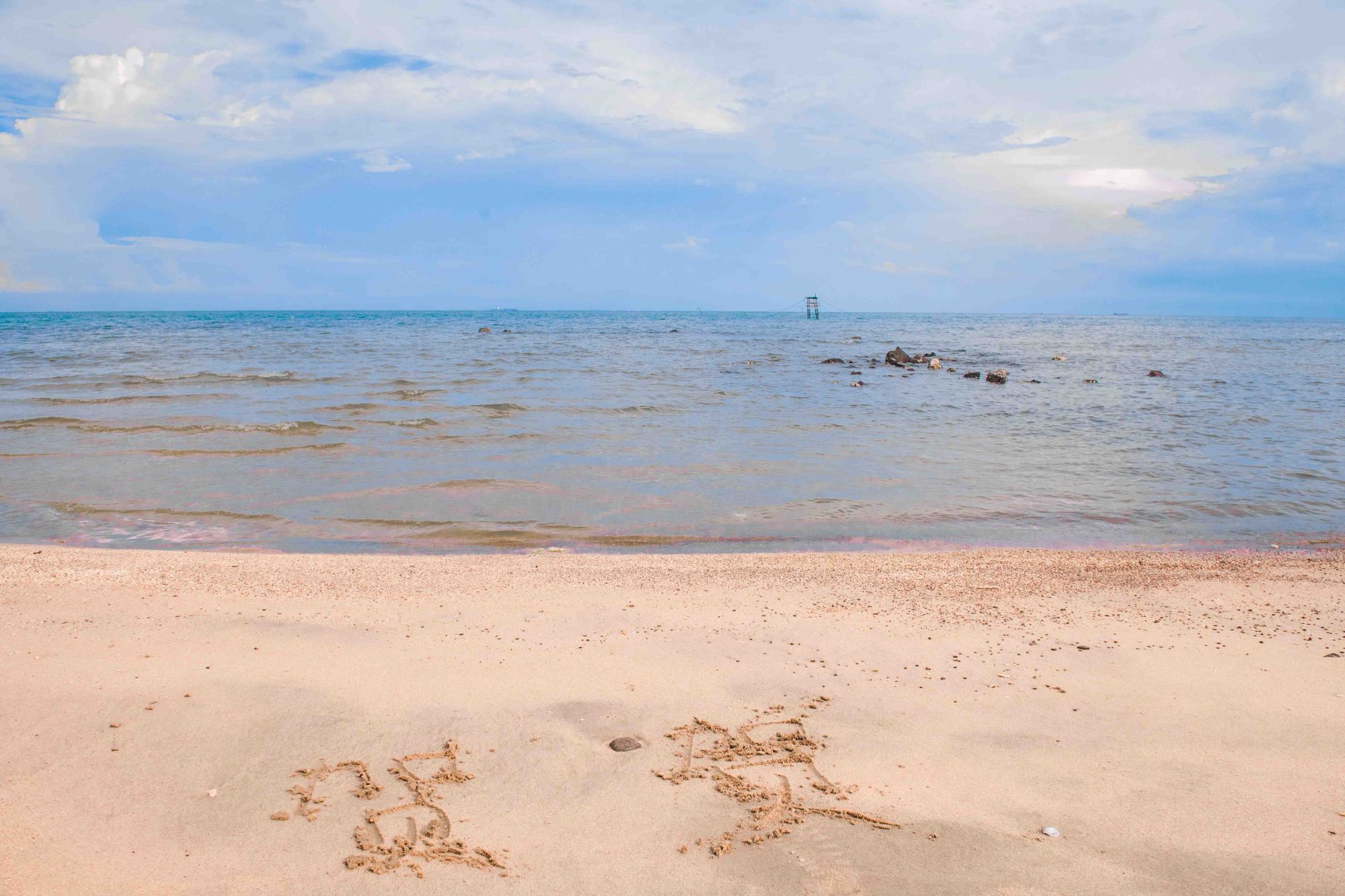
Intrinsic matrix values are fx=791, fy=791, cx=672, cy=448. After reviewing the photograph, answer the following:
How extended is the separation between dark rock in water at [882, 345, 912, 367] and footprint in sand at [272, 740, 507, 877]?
3201cm

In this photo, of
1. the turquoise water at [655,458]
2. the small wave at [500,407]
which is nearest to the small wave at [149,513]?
the turquoise water at [655,458]

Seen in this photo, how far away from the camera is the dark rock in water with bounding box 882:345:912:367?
33.9 metres

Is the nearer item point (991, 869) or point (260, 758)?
point (991, 869)

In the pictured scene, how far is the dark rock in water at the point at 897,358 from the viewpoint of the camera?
33.9m

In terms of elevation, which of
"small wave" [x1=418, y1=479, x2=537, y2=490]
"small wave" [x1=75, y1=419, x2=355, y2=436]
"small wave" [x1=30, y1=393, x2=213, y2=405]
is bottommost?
"small wave" [x1=418, y1=479, x2=537, y2=490]

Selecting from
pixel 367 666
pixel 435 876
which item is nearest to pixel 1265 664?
pixel 435 876

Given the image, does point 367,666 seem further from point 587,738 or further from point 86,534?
point 86,534

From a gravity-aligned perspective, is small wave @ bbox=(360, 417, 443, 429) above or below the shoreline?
above

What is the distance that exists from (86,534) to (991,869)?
32.9ft

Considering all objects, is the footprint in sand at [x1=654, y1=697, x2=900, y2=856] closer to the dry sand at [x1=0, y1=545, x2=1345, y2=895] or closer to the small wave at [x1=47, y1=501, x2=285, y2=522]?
the dry sand at [x1=0, y1=545, x2=1345, y2=895]

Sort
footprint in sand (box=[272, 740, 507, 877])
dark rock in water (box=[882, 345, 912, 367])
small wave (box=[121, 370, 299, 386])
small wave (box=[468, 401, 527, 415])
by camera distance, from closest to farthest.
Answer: footprint in sand (box=[272, 740, 507, 877])
small wave (box=[468, 401, 527, 415])
small wave (box=[121, 370, 299, 386])
dark rock in water (box=[882, 345, 912, 367])

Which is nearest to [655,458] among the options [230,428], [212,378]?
[230,428]

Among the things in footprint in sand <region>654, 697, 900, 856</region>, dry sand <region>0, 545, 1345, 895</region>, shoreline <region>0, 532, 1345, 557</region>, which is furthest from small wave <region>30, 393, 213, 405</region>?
footprint in sand <region>654, 697, 900, 856</region>

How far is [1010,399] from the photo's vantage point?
75.3 ft
